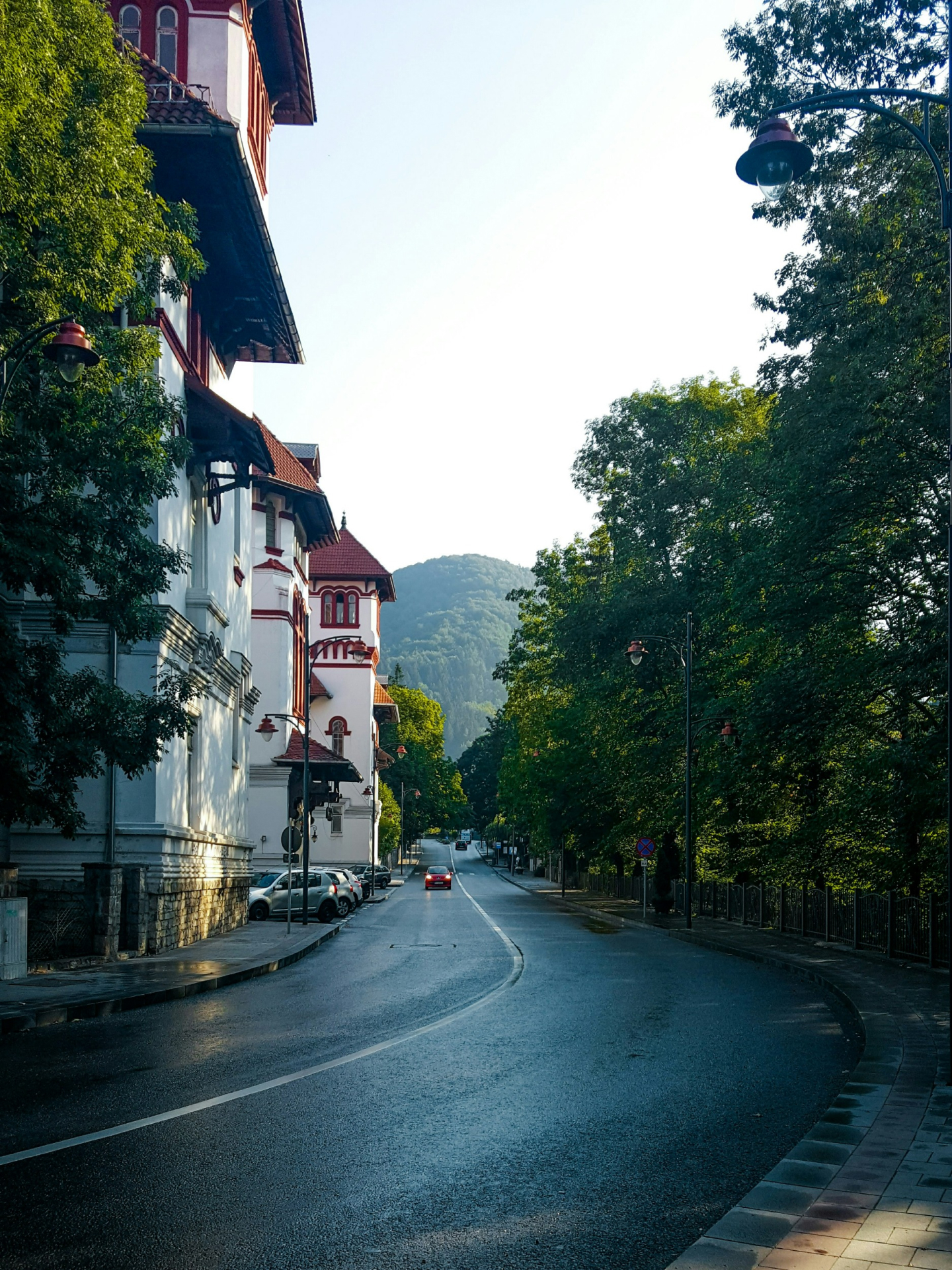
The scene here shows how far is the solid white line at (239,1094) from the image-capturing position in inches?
281

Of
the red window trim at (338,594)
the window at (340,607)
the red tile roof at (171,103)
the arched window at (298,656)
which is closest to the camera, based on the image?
the red tile roof at (171,103)

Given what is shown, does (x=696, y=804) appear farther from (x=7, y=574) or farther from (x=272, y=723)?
(x=7, y=574)

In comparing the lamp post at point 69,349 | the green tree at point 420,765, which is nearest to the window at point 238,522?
the lamp post at point 69,349

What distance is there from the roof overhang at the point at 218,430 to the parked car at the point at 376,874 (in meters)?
39.5

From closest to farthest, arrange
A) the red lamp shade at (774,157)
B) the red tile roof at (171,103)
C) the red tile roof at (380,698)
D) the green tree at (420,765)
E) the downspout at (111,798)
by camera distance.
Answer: the red lamp shade at (774,157), the downspout at (111,798), the red tile roof at (171,103), the red tile roof at (380,698), the green tree at (420,765)

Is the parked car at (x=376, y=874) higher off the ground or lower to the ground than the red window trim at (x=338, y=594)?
lower

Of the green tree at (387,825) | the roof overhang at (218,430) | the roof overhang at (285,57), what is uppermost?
the roof overhang at (285,57)

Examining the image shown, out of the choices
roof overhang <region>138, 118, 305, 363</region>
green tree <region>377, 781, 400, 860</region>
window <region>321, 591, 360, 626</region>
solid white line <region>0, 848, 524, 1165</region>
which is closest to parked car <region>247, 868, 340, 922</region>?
roof overhang <region>138, 118, 305, 363</region>

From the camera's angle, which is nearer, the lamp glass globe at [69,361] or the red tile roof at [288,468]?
the lamp glass globe at [69,361]

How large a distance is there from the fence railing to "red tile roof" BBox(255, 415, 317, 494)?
22.1 metres

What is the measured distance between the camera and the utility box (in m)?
16.9

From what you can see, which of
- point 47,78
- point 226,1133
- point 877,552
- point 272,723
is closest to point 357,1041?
point 226,1133

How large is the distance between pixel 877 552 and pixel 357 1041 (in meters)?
14.8

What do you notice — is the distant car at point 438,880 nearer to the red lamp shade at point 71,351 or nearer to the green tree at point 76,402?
the green tree at point 76,402
